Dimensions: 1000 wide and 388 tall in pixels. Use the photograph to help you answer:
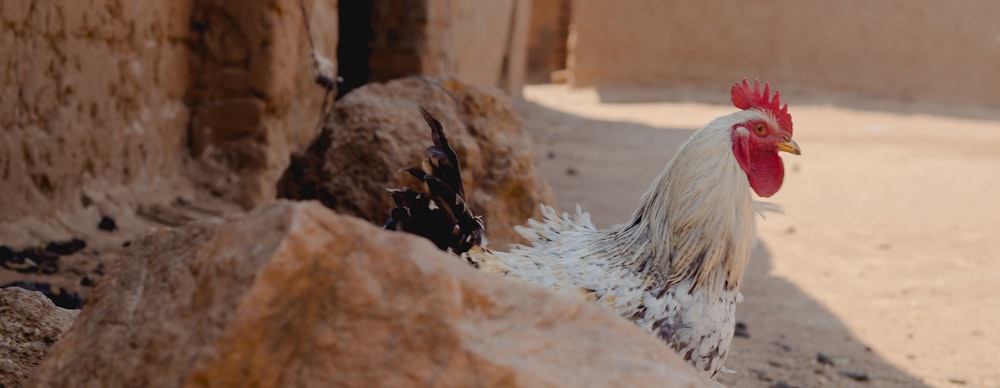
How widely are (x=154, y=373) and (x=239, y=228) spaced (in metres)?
0.26

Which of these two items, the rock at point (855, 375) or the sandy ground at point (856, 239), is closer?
the rock at point (855, 375)

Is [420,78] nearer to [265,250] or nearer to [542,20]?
[265,250]

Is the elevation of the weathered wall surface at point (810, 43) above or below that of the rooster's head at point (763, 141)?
above

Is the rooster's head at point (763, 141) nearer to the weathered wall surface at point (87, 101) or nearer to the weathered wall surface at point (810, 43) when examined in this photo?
the weathered wall surface at point (87, 101)

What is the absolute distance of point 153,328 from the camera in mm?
1502

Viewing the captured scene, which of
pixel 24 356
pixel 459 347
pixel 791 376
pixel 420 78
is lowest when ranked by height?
pixel 791 376

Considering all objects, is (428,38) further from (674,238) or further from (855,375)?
(674,238)

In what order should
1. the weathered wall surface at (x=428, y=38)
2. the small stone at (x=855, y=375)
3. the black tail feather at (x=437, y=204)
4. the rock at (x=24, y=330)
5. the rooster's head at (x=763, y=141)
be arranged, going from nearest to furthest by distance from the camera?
the rock at (x=24, y=330) < the black tail feather at (x=437, y=204) < the rooster's head at (x=763, y=141) < the small stone at (x=855, y=375) < the weathered wall surface at (x=428, y=38)

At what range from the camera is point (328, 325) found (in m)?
1.44

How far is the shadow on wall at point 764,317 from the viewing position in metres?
4.05

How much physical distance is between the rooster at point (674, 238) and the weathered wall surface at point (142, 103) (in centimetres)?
235

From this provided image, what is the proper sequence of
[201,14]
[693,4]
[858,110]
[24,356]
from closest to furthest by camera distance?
[24,356] < [201,14] < [858,110] < [693,4]

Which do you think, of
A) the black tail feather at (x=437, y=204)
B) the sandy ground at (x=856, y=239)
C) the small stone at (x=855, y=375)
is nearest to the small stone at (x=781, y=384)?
the sandy ground at (x=856, y=239)

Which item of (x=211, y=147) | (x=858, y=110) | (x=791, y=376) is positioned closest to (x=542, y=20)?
(x=858, y=110)
